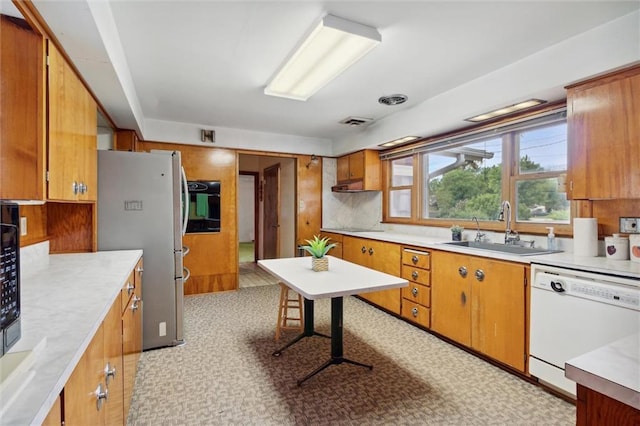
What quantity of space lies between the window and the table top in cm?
156

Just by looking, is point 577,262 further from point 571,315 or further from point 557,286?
point 571,315

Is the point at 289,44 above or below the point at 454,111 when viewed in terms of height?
above

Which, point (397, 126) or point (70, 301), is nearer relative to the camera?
point (70, 301)

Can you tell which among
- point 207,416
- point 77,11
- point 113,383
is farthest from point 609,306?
point 77,11

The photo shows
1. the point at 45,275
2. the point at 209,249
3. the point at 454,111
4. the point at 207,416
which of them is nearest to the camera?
the point at 45,275

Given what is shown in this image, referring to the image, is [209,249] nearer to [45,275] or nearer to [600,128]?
[45,275]

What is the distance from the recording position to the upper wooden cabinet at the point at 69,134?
5.50 ft

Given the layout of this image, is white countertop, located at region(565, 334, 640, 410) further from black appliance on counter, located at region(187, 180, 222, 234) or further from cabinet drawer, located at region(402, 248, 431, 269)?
black appliance on counter, located at region(187, 180, 222, 234)

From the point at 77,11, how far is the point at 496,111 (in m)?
2.99

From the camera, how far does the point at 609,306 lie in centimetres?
180

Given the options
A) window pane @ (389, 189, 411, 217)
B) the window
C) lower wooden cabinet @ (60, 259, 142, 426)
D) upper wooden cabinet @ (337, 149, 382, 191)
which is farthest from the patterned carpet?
upper wooden cabinet @ (337, 149, 382, 191)

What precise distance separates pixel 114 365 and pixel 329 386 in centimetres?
136

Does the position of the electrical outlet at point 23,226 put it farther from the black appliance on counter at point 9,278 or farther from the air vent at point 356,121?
the air vent at point 356,121

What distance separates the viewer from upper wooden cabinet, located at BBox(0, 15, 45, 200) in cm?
142
